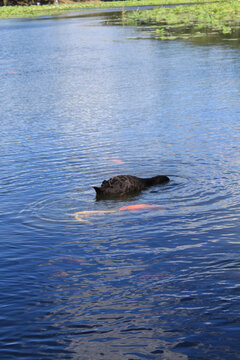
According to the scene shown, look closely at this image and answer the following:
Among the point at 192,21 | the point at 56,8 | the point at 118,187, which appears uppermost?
the point at 56,8

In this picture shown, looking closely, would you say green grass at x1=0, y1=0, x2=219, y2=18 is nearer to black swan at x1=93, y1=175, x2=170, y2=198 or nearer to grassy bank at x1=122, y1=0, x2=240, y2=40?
grassy bank at x1=122, y1=0, x2=240, y2=40

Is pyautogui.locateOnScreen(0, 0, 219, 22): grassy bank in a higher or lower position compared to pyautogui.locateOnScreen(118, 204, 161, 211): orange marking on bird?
higher

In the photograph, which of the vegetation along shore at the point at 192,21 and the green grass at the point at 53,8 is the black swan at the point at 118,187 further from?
the green grass at the point at 53,8

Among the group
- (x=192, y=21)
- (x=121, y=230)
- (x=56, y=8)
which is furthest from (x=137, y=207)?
(x=56, y=8)

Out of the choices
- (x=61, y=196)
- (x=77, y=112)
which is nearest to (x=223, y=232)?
(x=61, y=196)

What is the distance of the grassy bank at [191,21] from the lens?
49.2 metres

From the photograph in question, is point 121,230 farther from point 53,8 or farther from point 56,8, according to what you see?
point 56,8

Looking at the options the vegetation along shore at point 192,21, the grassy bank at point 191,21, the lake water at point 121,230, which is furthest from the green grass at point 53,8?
the lake water at point 121,230

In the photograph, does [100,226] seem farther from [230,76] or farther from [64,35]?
[64,35]

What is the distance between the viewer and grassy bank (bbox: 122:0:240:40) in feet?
161

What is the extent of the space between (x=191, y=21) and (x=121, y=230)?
5688cm

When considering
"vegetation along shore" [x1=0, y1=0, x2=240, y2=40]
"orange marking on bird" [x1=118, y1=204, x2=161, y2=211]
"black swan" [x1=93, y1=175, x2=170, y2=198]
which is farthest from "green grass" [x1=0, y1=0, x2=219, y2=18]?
"orange marking on bird" [x1=118, y1=204, x2=161, y2=211]

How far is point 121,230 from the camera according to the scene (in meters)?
9.09

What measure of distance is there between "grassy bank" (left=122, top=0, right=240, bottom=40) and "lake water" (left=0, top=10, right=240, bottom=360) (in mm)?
27512
